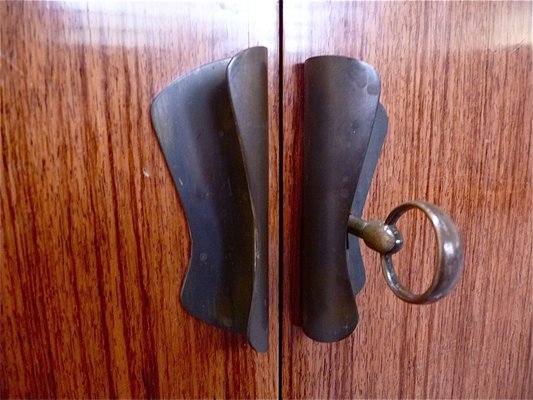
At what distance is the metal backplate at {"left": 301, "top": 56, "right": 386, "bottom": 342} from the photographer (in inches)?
8.4

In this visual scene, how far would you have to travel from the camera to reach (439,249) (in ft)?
0.57

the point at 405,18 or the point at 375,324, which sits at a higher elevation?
the point at 405,18

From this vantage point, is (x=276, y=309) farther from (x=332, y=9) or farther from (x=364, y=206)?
(x=332, y=9)

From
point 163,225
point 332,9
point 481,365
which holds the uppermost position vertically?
point 332,9

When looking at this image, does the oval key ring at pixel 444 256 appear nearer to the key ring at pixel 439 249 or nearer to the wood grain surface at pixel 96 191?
the key ring at pixel 439 249

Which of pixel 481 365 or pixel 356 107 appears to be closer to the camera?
pixel 356 107

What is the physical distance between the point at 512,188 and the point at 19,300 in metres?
0.36

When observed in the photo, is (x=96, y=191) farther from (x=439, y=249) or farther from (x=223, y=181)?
(x=439, y=249)

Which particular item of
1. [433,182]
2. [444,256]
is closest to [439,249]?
[444,256]

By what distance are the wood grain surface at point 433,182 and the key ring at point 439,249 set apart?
61 millimetres

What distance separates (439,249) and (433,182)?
0.12 m

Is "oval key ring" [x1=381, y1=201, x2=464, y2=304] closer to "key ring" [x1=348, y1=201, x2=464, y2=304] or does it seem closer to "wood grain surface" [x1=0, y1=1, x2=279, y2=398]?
"key ring" [x1=348, y1=201, x2=464, y2=304]

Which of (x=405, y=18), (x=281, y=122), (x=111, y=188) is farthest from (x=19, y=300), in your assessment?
(x=405, y=18)

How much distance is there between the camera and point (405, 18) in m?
0.25
